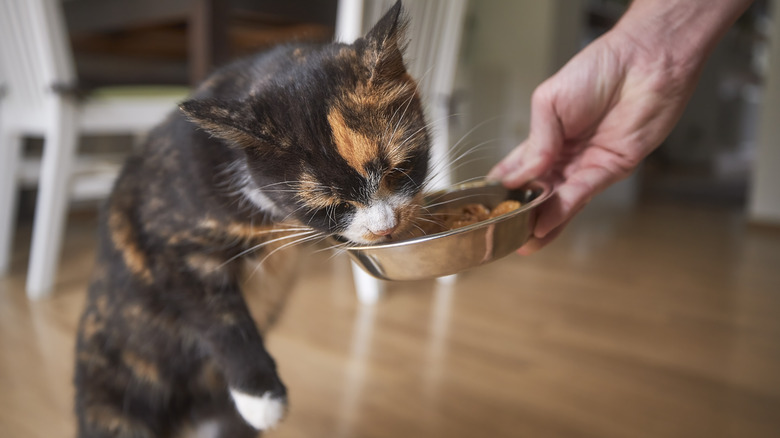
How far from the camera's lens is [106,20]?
83.6 inches

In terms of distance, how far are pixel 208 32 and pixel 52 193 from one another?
752 mm

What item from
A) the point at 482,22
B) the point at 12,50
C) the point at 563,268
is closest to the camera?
the point at 12,50

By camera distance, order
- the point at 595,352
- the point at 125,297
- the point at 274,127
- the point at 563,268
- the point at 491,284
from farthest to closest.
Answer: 1. the point at 563,268
2. the point at 491,284
3. the point at 595,352
4. the point at 125,297
5. the point at 274,127

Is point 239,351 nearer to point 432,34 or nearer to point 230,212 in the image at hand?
point 230,212

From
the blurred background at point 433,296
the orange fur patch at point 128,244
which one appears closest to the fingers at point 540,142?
the blurred background at point 433,296

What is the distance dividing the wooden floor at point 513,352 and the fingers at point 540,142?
1.52 ft

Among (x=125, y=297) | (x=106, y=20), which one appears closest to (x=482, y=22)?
(x=106, y=20)

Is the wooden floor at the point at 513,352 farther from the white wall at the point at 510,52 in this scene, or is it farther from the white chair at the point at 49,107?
the white wall at the point at 510,52

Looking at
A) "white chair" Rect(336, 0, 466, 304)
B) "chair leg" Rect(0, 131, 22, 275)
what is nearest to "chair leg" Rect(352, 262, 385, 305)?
"white chair" Rect(336, 0, 466, 304)

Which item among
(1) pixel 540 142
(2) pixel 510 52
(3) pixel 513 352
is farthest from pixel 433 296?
(2) pixel 510 52

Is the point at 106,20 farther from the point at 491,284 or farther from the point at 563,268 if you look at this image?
the point at 563,268

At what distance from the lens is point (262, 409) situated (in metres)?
0.72

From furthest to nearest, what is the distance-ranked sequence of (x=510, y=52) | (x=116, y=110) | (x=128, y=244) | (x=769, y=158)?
(x=510, y=52) → (x=769, y=158) → (x=116, y=110) → (x=128, y=244)

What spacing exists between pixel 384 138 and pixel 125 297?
49 cm
